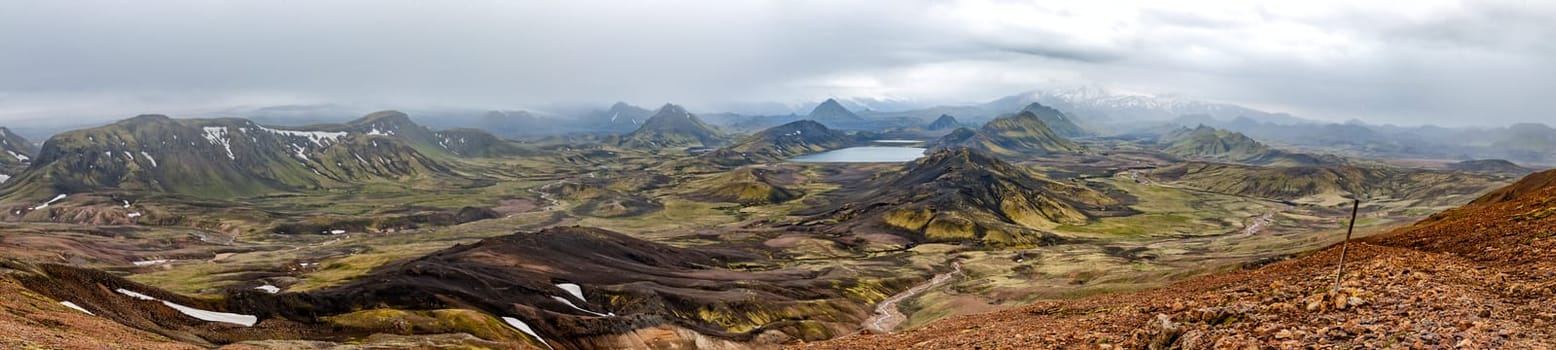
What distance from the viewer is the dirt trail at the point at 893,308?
11964 cm

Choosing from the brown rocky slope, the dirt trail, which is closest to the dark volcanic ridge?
the dirt trail

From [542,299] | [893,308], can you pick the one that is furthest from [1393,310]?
[893,308]

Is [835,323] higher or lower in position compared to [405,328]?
lower

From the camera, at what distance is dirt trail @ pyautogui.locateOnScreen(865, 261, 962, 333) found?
120m

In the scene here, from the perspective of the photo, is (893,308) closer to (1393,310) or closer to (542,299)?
(542,299)

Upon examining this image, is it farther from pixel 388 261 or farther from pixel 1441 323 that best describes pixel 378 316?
pixel 388 261

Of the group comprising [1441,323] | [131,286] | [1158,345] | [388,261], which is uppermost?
[1441,323]

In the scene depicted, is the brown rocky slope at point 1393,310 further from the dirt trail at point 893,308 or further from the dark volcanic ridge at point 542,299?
the dirt trail at point 893,308

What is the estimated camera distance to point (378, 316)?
67688 mm

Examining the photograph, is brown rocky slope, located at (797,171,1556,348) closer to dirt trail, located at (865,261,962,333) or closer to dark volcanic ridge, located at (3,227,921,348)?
dark volcanic ridge, located at (3,227,921,348)

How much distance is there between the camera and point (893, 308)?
13662 cm

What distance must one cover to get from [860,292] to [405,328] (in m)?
97.0

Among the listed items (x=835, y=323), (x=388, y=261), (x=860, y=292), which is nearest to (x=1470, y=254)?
(x=835, y=323)

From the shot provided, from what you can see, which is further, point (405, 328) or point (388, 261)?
point (388, 261)
